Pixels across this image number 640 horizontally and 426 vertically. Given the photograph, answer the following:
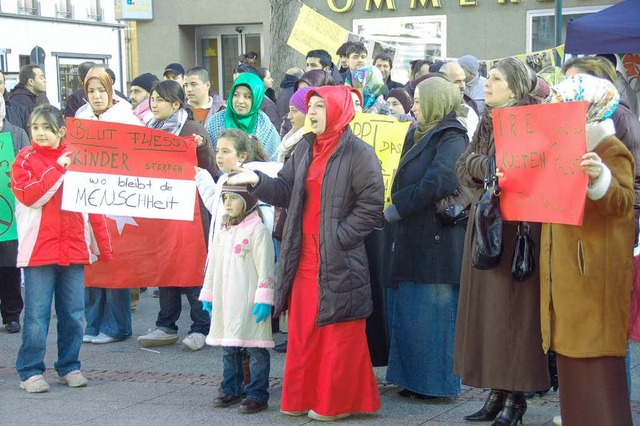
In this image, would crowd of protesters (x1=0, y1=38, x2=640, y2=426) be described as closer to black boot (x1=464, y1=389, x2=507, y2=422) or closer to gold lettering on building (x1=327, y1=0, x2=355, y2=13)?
black boot (x1=464, y1=389, x2=507, y2=422)

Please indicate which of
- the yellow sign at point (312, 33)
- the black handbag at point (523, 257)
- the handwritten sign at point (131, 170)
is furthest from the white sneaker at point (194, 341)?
the yellow sign at point (312, 33)

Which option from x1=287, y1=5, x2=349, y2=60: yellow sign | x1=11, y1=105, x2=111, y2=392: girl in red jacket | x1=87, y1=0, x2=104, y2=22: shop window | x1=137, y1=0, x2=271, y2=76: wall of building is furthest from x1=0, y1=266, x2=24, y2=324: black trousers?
x1=87, y1=0, x2=104, y2=22: shop window

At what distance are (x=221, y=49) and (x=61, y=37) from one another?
18558mm

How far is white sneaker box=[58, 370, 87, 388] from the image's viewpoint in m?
7.23

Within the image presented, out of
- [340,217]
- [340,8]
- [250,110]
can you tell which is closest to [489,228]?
[340,217]

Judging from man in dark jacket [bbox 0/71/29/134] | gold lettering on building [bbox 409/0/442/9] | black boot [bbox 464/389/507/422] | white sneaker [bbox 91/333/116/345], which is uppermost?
gold lettering on building [bbox 409/0/442/9]

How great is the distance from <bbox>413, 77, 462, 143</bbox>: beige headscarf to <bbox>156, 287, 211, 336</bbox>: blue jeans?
2.82m

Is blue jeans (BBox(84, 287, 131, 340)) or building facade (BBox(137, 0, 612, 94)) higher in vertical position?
building facade (BBox(137, 0, 612, 94))

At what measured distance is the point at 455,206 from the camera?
254 inches

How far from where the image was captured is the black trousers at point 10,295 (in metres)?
9.37

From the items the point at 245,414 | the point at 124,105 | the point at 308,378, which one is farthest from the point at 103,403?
the point at 124,105

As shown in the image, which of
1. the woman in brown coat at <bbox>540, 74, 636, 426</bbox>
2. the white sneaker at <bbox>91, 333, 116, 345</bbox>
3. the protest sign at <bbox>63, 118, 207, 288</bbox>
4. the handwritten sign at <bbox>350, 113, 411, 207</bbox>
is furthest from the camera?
the white sneaker at <bbox>91, 333, 116, 345</bbox>

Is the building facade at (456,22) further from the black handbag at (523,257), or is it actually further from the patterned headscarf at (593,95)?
the patterned headscarf at (593,95)

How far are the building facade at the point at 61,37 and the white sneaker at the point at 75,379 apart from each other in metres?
31.3
